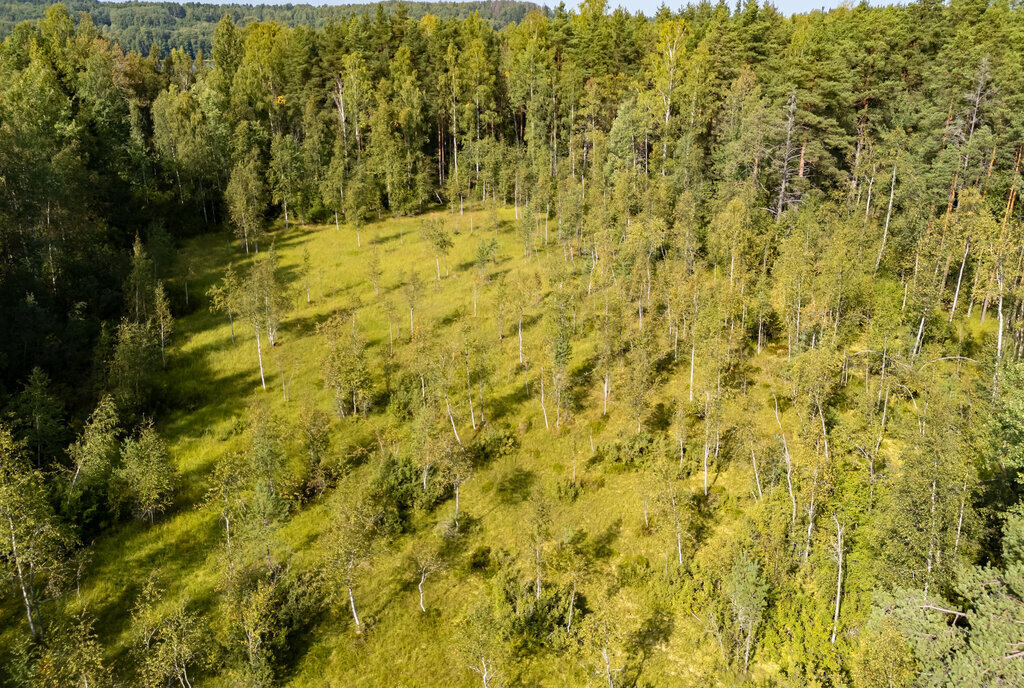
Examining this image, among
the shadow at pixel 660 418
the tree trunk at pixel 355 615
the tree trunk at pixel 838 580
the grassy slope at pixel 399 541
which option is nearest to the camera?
the tree trunk at pixel 838 580

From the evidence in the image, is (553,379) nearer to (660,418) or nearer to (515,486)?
(660,418)

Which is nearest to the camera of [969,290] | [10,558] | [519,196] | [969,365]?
[10,558]

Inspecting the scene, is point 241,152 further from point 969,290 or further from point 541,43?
point 969,290

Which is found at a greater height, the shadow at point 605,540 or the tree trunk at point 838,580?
the tree trunk at point 838,580

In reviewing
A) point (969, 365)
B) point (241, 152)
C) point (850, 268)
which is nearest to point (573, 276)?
point (850, 268)

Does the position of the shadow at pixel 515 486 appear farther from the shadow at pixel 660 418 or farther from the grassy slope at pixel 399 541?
the shadow at pixel 660 418

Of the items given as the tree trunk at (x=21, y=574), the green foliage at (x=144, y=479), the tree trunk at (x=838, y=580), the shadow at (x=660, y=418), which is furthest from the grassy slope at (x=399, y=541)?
the tree trunk at (x=838, y=580)

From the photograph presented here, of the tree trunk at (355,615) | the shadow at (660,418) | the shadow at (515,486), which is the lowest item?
the tree trunk at (355,615)
